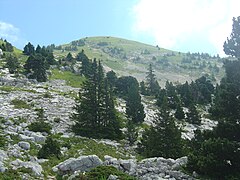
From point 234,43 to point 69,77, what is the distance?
64.0 metres

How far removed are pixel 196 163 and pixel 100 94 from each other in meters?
27.1

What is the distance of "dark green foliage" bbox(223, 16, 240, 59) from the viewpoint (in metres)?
26.1

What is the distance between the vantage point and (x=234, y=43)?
26.3 m

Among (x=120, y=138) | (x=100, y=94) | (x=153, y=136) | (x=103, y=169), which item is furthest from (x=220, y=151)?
(x=100, y=94)

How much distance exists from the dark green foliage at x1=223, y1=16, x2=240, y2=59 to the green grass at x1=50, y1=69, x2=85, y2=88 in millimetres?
53016

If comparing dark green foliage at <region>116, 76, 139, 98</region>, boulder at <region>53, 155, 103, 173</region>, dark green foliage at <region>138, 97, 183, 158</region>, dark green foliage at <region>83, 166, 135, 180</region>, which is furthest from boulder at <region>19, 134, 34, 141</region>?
dark green foliage at <region>116, 76, 139, 98</region>

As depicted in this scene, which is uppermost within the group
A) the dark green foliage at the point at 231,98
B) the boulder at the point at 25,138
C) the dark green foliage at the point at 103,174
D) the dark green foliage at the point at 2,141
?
the dark green foliage at the point at 231,98

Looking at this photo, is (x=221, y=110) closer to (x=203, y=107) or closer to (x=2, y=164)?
(x=2, y=164)

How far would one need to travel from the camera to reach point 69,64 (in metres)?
102

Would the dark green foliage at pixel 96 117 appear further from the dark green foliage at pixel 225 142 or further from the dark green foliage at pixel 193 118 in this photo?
the dark green foliage at pixel 193 118

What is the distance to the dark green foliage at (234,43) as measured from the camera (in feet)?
85.8

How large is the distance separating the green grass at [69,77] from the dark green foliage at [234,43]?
53.0m

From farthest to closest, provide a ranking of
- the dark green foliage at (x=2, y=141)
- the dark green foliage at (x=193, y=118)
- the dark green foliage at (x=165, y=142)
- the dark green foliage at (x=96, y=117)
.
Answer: the dark green foliage at (x=193, y=118)
the dark green foliage at (x=96, y=117)
the dark green foliage at (x=165, y=142)
the dark green foliage at (x=2, y=141)

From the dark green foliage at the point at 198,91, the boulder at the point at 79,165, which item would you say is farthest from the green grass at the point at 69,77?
the boulder at the point at 79,165
